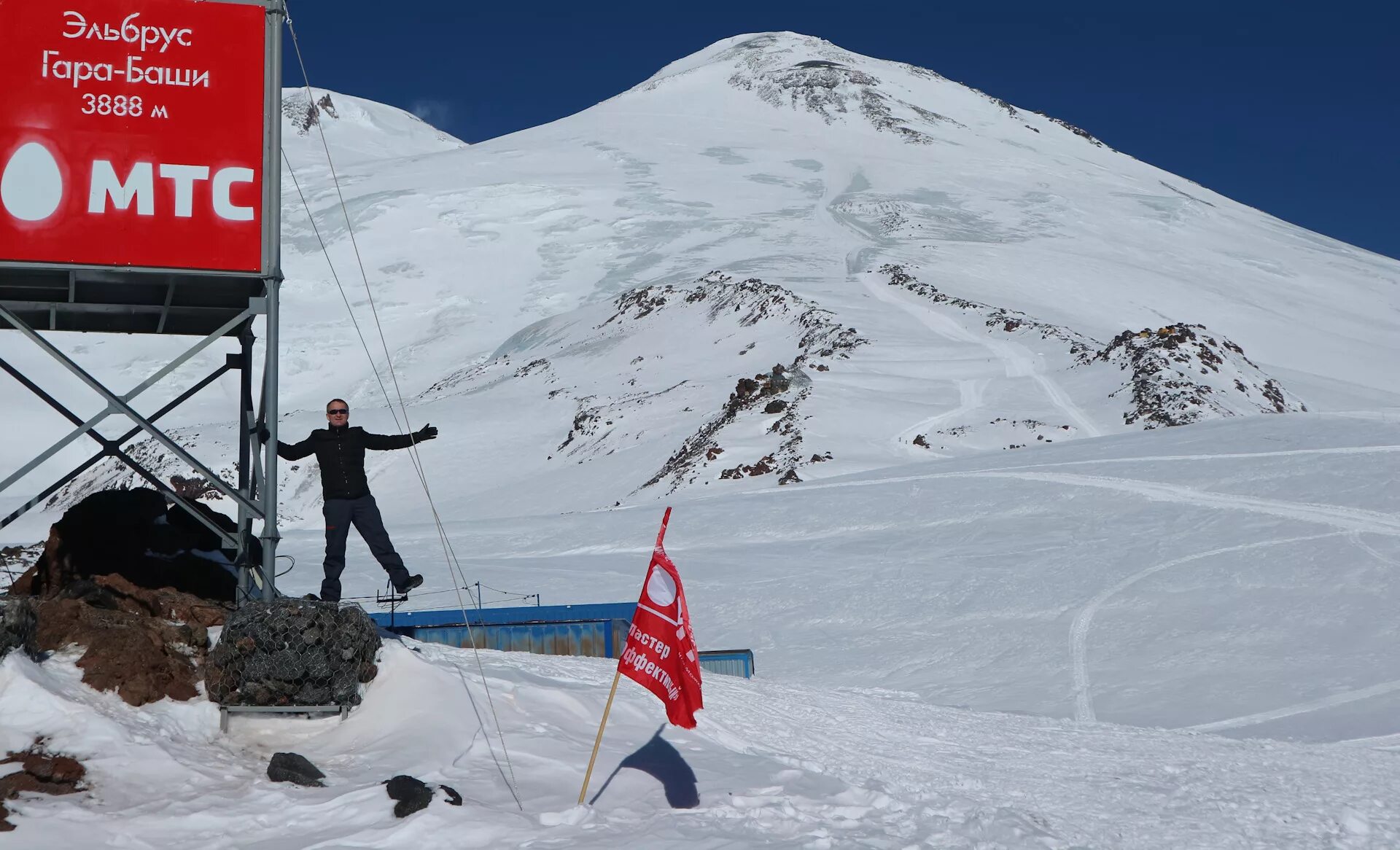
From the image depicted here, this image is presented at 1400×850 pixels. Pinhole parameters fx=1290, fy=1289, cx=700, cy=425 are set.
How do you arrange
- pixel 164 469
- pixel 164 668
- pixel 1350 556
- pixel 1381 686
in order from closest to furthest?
pixel 164 668
pixel 1381 686
pixel 1350 556
pixel 164 469

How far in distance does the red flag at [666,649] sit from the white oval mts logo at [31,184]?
5.12m

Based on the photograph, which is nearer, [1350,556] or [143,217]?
[143,217]

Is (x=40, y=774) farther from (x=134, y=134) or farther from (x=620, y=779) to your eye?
(x=134, y=134)

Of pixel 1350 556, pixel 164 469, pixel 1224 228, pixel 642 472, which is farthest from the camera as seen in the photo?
pixel 1224 228

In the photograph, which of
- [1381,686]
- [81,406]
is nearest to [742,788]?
[1381,686]

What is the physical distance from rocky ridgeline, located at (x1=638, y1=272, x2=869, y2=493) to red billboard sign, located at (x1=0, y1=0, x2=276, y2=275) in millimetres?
24193

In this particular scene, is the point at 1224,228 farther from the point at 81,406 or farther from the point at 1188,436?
the point at 81,406

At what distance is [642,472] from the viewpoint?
132ft

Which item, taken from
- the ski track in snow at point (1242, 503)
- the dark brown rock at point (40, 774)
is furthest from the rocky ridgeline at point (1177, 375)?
the dark brown rock at point (40, 774)

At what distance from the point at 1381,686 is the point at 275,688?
12186 millimetres

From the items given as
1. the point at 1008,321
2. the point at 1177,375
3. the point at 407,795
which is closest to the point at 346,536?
the point at 407,795

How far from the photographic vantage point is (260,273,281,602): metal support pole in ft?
30.1

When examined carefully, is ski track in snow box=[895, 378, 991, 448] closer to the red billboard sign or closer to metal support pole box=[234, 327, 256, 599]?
metal support pole box=[234, 327, 256, 599]

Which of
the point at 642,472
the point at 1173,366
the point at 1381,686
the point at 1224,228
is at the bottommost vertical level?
the point at 1381,686
